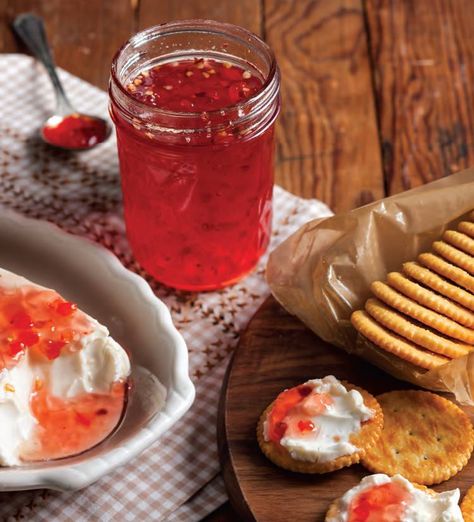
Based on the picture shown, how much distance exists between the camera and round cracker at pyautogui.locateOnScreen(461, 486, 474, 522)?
176 centimetres

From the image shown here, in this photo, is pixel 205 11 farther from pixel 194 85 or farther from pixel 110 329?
pixel 110 329

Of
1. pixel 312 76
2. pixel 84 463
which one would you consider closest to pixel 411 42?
pixel 312 76

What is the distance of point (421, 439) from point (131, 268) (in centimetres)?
84

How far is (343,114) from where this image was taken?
2.80m

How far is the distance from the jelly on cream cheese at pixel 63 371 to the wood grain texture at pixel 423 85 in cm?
101

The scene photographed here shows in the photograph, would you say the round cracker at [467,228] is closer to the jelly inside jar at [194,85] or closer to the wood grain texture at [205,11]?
the jelly inside jar at [194,85]

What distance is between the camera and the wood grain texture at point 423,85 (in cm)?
270

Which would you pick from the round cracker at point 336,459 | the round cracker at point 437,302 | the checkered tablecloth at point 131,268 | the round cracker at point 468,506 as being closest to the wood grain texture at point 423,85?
the checkered tablecloth at point 131,268

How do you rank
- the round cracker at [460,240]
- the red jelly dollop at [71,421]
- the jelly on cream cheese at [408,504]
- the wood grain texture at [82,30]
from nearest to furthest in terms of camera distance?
the jelly on cream cheese at [408,504]
the red jelly dollop at [71,421]
the round cracker at [460,240]
the wood grain texture at [82,30]

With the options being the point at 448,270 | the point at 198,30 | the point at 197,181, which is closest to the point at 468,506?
the point at 448,270

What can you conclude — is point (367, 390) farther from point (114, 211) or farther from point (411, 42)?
point (411, 42)

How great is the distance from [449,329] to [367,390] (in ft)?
0.71

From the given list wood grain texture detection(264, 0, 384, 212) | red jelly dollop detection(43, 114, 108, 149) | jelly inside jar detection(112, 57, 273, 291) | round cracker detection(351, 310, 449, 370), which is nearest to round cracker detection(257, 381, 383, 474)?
round cracker detection(351, 310, 449, 370)

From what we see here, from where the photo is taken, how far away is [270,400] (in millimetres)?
2018
